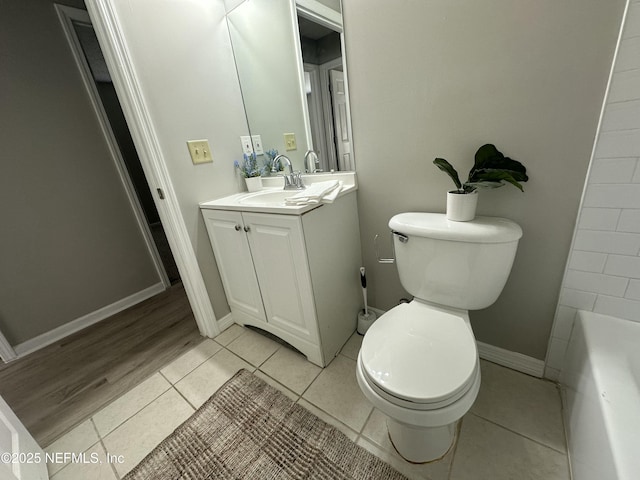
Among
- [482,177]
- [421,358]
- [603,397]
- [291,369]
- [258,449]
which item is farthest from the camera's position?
[291,369]

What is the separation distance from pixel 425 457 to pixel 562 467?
44 cm

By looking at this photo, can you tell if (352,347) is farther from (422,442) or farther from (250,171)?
(250,171)

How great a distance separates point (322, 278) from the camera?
1214 millimetres

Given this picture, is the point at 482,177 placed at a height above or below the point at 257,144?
below

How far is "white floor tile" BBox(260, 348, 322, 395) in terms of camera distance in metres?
1.28

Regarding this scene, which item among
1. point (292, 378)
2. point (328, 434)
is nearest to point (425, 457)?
point (328, 434)

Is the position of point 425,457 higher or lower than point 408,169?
lower

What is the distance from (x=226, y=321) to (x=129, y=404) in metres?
0.62

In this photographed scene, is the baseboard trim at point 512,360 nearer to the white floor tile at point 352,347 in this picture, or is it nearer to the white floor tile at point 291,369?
the white floor tile at point 352,347

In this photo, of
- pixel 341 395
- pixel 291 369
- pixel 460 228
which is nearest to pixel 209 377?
pixel 291 369

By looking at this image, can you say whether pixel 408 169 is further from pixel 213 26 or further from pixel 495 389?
pixel 213 26

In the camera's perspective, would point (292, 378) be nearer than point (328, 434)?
No

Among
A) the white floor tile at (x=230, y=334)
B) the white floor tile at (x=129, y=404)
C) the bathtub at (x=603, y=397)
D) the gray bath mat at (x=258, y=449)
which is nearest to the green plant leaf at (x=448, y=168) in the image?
the bathtub at (x=603, y=397)

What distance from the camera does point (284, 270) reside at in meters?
1.22
